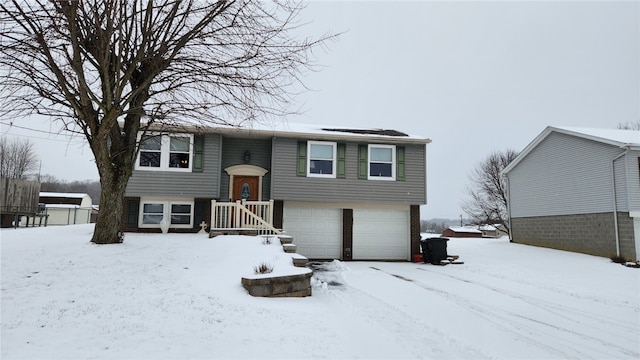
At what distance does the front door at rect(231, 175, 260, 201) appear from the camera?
51.7ft

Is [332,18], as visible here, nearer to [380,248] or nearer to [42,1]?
[42,1]

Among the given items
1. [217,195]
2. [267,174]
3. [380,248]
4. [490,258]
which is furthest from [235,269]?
[490,258]

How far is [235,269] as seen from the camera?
7.16 metres

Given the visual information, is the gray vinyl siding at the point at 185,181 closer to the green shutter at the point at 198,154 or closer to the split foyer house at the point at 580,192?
the green shutter at the point at 198,154

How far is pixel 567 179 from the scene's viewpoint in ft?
53.9

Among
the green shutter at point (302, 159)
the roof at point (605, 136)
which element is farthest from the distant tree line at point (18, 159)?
the roof at point (605, 136)

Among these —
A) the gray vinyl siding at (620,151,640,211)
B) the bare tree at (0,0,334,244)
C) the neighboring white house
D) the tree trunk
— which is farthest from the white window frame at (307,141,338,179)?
the neighboring white house

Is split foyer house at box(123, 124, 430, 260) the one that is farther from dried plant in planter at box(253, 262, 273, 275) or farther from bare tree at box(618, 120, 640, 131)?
bare tree at box(618, 120, 640, 131)

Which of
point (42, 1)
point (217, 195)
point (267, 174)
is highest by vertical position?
point (42, 1)

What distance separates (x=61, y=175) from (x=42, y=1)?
86.6 meters

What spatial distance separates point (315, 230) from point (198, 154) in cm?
589

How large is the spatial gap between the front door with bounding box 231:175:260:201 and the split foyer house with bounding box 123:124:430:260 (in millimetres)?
42

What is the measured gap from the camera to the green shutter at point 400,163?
16.6m

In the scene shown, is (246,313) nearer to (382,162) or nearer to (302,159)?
(302,159)
